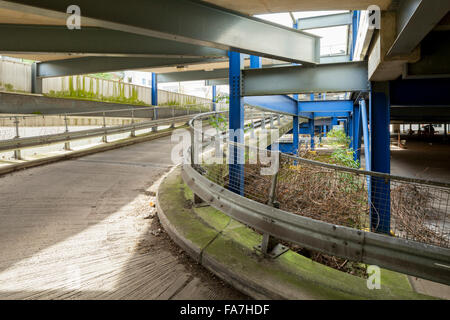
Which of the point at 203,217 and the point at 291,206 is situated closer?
the point at 203,217

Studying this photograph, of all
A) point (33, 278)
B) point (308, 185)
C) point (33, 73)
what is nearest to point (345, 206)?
point (308, 185)

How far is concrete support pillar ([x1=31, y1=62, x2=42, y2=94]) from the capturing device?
10942mm

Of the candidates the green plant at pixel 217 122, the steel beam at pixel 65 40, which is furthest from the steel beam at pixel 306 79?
the steel beam at pixel 65 40

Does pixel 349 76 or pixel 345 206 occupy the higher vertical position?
pixel 349 76

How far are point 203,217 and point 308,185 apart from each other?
10.5 ft

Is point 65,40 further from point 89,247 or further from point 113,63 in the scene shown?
point 89,247

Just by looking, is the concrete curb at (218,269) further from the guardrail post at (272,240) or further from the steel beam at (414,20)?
the steel beam at (414,20)

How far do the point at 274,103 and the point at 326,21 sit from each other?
6770 millimetres

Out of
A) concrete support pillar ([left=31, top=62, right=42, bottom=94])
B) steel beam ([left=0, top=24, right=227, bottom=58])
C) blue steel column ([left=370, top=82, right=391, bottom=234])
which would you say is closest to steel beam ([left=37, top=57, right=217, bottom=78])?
concrete support pillar ([left=31, top=62, right=42, bottom=94])

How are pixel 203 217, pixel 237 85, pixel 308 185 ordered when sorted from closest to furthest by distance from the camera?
pixel 203 217, pixel 308 185, pixel 237 85

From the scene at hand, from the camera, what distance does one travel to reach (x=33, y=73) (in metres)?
11.1

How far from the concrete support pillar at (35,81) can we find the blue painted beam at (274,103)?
9144 mm

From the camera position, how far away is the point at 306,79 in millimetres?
5973
